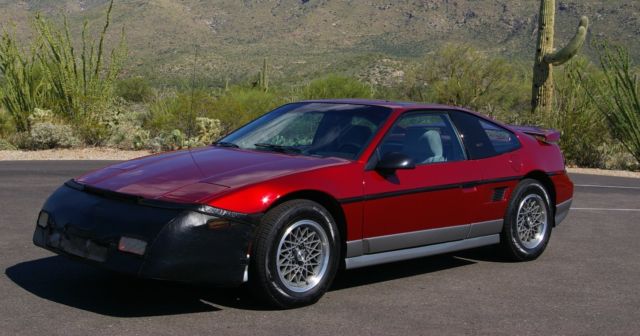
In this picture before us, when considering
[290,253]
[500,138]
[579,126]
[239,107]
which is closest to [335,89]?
[239,107]

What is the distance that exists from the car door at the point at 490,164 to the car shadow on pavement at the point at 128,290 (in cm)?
77

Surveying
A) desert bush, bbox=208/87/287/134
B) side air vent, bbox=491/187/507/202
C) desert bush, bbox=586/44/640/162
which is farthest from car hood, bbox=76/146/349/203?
desert bush, bbox=208/87/287/134

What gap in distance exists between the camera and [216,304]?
6406 mm

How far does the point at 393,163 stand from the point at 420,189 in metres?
0.45

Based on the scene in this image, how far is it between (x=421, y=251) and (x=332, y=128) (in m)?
1.24

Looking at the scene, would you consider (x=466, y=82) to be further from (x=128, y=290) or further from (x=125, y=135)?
(x=128, y=290)

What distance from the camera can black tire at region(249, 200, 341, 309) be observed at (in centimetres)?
612

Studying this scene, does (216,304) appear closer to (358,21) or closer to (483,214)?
(483,214)

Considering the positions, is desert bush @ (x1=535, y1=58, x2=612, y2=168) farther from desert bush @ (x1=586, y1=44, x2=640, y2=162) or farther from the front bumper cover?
the front bumper cover

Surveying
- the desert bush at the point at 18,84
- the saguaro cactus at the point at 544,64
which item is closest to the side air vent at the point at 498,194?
the saguaro cactus at the point at 544,64

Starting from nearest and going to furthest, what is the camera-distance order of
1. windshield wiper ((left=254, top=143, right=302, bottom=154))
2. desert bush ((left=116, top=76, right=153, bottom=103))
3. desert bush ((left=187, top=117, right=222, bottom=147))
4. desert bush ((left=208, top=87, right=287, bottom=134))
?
windshield wiper ((left=254, top=143, right=302, bottom=154)) → desert bush ((left=187, top=117, right=222, bottom=147)) → desert bush ((left=208, top=87, right=287, bottom=134)) → desert bush ((left=116, top=76, right=153, bottom=103))

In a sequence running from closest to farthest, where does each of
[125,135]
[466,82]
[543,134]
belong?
[543,134]
[125,135]
[466,82]

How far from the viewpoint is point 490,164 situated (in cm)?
798

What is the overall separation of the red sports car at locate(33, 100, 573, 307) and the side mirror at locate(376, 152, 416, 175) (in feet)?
0.04
